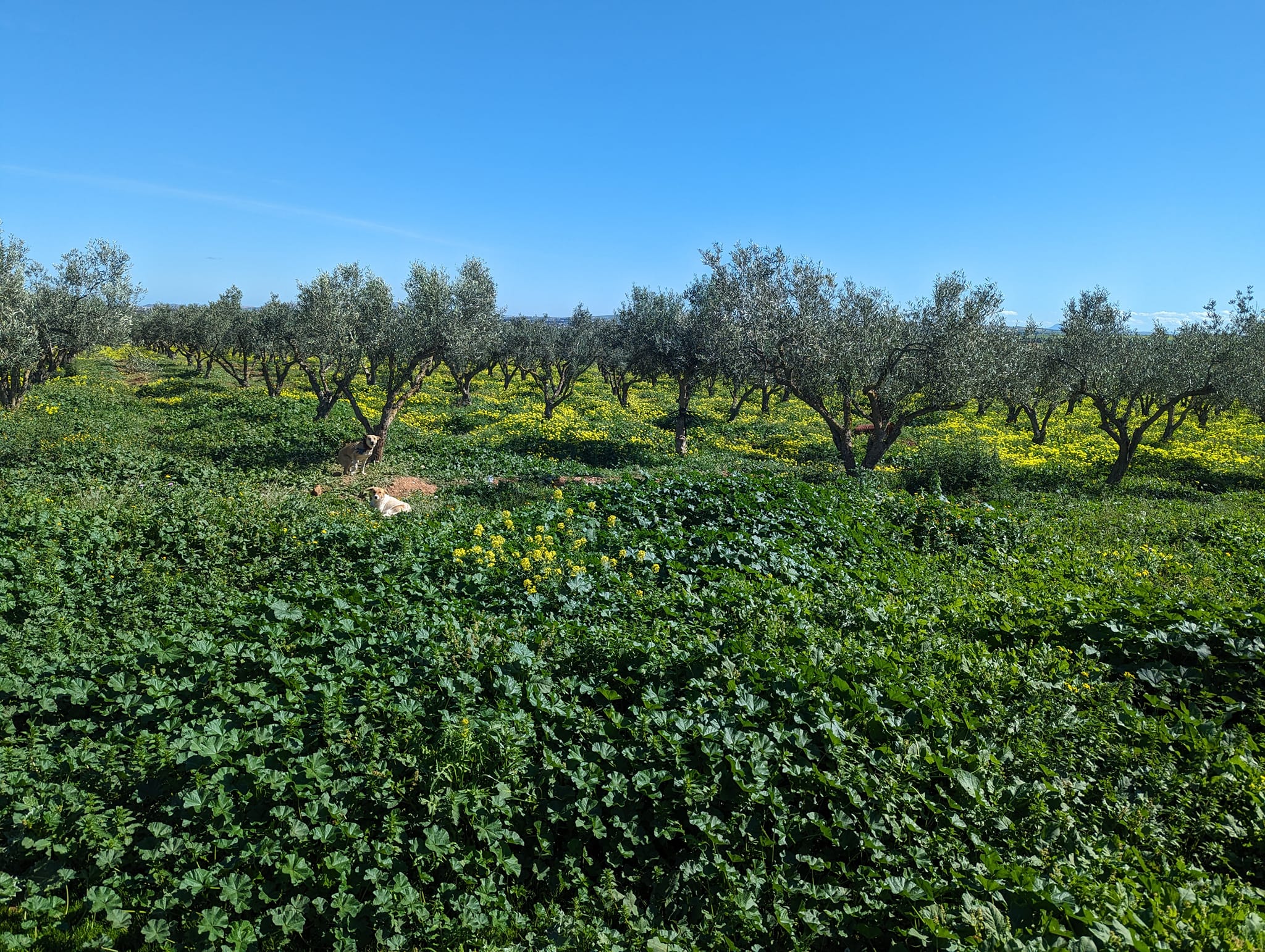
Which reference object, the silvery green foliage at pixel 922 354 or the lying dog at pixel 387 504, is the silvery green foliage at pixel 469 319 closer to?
the lying dog at pixel 387 504

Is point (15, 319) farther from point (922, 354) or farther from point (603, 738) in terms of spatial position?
point (922, 354)

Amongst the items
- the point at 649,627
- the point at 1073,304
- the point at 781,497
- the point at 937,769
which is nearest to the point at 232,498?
the point at 649,627

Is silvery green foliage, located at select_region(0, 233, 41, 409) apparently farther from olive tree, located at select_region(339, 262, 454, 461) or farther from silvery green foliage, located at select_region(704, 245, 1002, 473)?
silvery green foliage, located at select_region(704, 245, 1002, 473)

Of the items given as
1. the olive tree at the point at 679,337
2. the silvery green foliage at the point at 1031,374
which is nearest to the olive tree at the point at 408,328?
the olive tree at the point at 679,337

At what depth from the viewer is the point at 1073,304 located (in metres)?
34.6

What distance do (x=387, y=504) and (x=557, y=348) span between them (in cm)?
2848

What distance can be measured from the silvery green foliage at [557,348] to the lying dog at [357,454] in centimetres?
1322

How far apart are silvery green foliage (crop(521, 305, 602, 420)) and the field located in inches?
1001

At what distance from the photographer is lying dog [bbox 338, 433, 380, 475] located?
20719 mm

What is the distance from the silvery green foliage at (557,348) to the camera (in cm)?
3872

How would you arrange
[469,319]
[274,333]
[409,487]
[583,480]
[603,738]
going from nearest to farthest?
[603,738] → [409,487] → [583,480] → [469,319] → [274,333]

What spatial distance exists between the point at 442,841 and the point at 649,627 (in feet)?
11.7

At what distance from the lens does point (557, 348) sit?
42.5m

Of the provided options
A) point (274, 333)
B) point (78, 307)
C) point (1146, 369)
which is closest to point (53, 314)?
A: point (78, 307)
